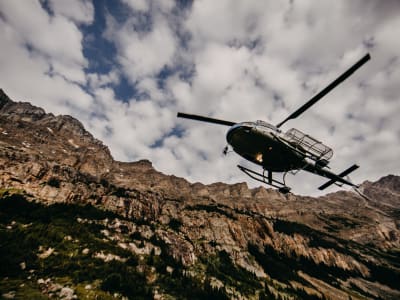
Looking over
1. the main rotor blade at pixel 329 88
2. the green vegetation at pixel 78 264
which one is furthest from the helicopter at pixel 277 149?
the green vegetation at pixel 78 264

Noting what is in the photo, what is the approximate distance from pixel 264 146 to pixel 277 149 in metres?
1.00

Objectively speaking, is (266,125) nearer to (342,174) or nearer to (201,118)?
(201,118)

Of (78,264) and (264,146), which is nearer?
(264,146)

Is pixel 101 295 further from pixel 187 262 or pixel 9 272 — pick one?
pixel 187 262

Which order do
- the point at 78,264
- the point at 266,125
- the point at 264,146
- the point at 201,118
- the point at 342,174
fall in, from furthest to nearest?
1. the point at 78,264
2. the point at 342,174
3. the point at 264,146
4. the point at 266,125
5. the point at 201,118

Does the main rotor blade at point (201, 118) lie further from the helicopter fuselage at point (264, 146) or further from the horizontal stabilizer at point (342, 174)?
the horizontal stabilizer at point (342, 174)

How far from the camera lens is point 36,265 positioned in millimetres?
127875

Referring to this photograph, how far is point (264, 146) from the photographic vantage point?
16344 millimetres

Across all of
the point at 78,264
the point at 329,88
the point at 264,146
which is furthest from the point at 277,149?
the point at 78,264

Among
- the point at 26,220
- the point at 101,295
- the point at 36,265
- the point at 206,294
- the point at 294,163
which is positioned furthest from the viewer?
the point at 26,220

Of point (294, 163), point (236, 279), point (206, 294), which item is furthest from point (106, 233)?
point (294, 163)

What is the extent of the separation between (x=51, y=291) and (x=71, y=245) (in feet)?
150

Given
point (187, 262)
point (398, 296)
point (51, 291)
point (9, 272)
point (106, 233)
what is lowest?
point (398, 296)

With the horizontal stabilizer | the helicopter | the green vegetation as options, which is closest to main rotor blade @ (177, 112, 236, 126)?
the helicopter
